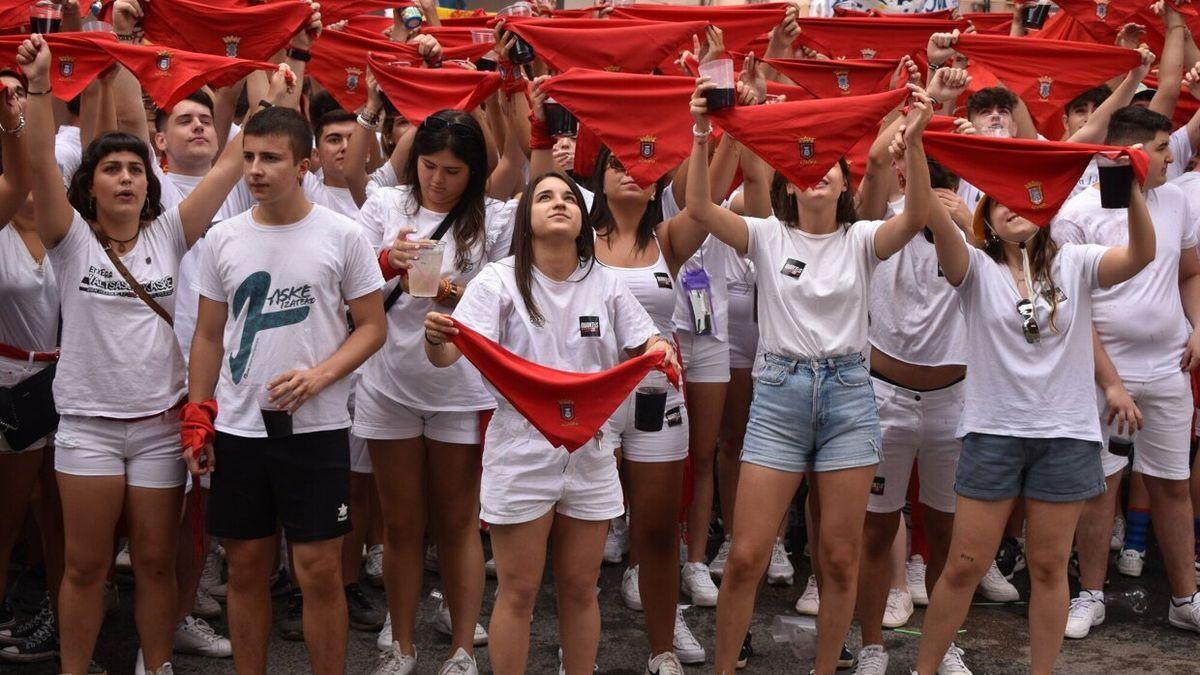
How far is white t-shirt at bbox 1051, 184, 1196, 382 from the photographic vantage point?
6.53 meters

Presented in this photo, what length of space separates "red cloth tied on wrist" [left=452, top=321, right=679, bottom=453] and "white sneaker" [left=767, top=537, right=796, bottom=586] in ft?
7.72

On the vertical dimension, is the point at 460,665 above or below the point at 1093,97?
below

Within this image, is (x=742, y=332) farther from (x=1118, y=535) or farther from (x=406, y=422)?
(x=1118, y=535)

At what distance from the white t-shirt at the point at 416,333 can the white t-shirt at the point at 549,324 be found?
59 centimetres

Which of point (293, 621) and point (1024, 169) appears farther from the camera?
point (293, 621)

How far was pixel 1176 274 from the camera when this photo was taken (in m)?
6.66

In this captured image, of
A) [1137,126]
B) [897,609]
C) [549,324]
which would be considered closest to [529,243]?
[549,324]

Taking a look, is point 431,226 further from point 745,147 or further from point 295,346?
point 745,147

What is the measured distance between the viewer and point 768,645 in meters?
6.16

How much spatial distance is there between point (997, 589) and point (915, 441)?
4.50 ft

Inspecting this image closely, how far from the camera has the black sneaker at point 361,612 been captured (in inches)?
246

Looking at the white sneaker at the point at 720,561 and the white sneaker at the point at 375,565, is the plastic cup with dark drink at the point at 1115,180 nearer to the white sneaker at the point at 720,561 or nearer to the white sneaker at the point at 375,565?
the white sneaker at the point at 720,561

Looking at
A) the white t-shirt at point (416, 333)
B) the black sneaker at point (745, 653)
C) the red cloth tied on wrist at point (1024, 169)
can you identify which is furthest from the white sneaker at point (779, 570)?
the red cloth tied on wrist at point (1024, 169)

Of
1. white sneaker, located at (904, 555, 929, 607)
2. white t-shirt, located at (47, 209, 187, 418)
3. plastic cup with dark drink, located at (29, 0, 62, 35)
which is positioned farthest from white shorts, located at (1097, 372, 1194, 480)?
plastic cup with dark drink, located at (29, 0, 62, 35)
